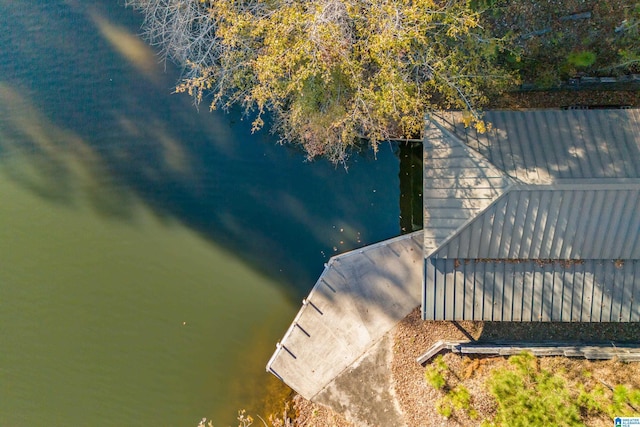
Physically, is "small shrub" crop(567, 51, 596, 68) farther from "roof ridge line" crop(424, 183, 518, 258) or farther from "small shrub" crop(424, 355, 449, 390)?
"small shrub" crop(424, 355, 449, 390)

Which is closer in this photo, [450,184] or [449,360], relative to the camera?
[450,184]

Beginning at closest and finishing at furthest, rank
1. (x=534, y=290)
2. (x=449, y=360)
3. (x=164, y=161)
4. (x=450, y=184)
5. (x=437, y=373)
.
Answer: (x=450, y=184), (x=534, y=290), (x=437, y=373), (x=449, y=360), (x=164, y=161)

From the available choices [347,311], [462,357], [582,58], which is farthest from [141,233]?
[582,58]

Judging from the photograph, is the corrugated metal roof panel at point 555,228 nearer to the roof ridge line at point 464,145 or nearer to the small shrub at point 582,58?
the roof ridge line at point 464,145

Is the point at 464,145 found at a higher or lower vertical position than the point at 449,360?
higher

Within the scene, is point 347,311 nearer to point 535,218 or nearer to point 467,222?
point 467,222

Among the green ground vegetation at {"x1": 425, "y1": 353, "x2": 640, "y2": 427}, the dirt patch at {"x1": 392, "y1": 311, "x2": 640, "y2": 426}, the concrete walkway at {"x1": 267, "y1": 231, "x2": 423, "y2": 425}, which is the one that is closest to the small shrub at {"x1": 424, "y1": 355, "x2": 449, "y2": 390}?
the dirt patch at {"x1": 392, "y1": 311, "x2": 640, "y2": 426}
